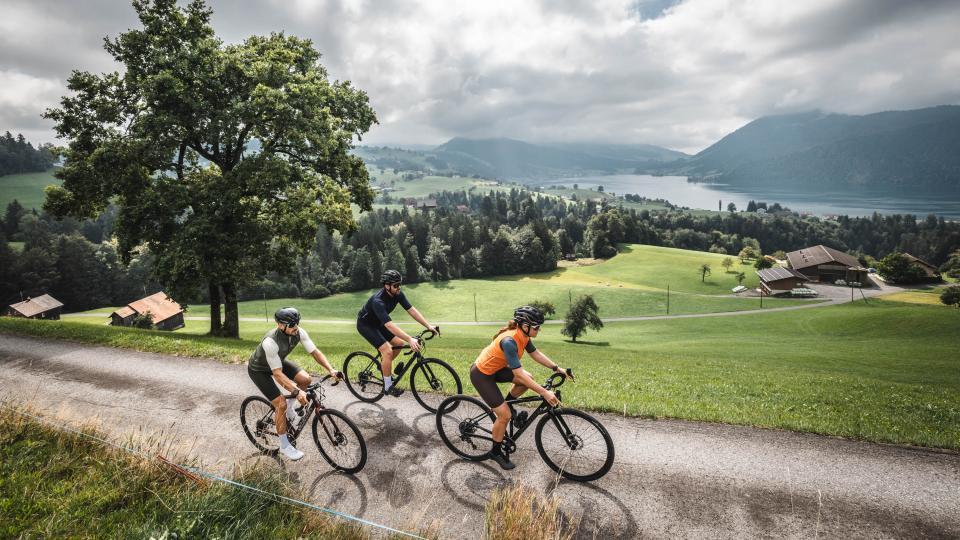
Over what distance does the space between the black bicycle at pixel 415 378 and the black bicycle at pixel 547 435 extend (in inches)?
74.5

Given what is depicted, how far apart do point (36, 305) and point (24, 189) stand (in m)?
142

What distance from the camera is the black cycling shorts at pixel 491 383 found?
775cm

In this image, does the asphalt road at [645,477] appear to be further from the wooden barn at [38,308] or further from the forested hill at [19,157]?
the forested hill at [19,157]

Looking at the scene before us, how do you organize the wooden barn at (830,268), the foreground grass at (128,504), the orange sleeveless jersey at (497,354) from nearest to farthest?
the foreground grass at (128,504)
the orange sleeveless jersey at (497,354)
the wooden barn at (830,268)

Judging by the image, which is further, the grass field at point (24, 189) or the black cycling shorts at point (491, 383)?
the grass field at point (24, 189)

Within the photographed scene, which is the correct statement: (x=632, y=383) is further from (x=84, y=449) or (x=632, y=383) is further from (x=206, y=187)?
(x=206, y=187)

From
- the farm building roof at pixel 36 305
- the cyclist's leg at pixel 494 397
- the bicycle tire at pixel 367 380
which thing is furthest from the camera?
the farm building roof at pixel 36 305

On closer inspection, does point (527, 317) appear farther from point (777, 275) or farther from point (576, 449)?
point (777, 275)

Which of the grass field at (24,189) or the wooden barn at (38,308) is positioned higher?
the grass field at (24,189)

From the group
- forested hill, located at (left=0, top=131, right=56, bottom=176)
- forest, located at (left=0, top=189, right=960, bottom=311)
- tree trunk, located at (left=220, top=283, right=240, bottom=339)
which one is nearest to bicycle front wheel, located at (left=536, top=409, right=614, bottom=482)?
tree trunk, located at (left=220, top=283, right=240, bottom=339)

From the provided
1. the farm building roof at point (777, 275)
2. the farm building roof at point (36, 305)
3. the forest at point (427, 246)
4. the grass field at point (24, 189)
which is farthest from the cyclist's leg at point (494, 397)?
the grass field at point (24, 189)

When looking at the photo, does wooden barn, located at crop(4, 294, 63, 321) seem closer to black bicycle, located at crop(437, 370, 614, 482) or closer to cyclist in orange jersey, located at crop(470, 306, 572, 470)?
black bicycle, located at crop(437, 370, 614, 482)

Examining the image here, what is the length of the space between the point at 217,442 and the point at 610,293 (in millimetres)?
81194

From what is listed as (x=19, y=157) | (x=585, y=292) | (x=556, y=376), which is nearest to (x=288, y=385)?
(x=556, y=376)
